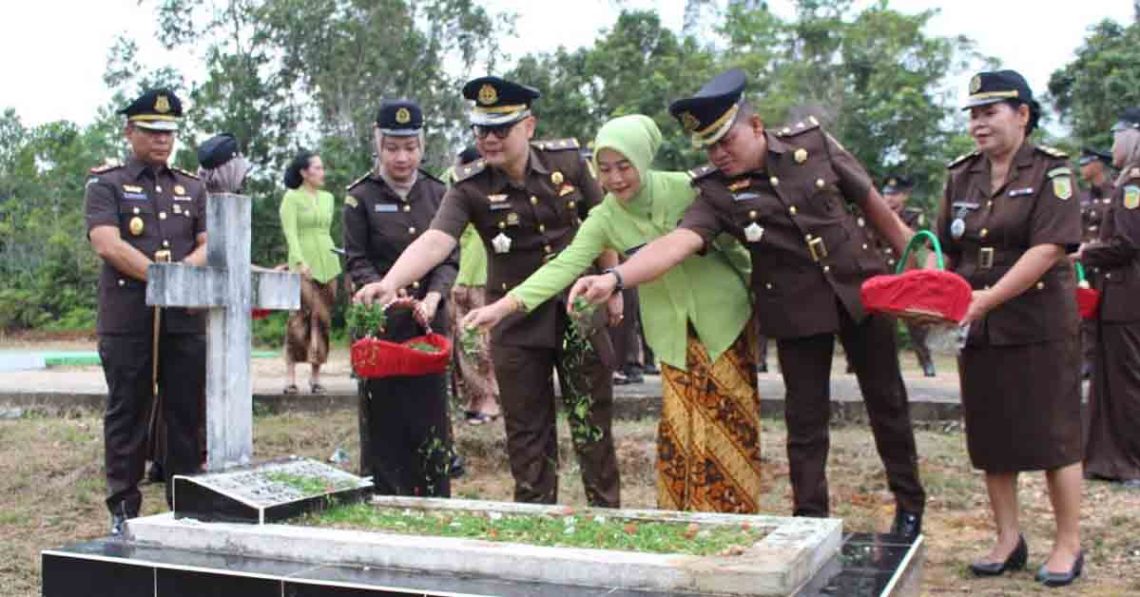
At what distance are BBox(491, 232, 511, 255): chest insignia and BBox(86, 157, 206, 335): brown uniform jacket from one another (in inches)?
67.0

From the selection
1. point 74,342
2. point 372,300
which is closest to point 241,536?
point 372,300

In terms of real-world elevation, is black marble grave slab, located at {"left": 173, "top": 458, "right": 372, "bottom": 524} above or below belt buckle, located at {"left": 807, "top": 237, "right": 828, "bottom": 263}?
below

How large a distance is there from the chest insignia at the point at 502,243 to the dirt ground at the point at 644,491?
1.88 m

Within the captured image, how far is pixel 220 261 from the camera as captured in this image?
15.5 feet

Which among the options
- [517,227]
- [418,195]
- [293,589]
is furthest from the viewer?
[418,195]

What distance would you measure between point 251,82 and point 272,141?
91 cm

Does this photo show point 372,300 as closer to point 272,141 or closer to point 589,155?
point 589,155

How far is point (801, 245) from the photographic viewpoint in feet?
15.5

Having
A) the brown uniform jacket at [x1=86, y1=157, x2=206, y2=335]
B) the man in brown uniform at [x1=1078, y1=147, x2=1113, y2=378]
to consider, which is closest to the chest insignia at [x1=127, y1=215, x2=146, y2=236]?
the brown uniform jacket at [x1=86, y1=157, x2=206, y2=335]

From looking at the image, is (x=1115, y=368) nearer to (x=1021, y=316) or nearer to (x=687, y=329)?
(x=1021, y=316)

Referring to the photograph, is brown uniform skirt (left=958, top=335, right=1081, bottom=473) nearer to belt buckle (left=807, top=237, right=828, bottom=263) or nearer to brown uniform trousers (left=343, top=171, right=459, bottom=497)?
belt buckle (left=807, top=237, right=828, bottom=263)

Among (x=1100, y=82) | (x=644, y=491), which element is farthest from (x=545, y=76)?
(x=644, y=491)

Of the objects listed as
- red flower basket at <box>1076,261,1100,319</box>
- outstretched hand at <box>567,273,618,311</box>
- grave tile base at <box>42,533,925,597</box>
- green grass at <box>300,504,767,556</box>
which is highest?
outstretched hand at <box>567,273,618,311</box>

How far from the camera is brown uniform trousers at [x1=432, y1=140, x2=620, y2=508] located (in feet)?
17.0
